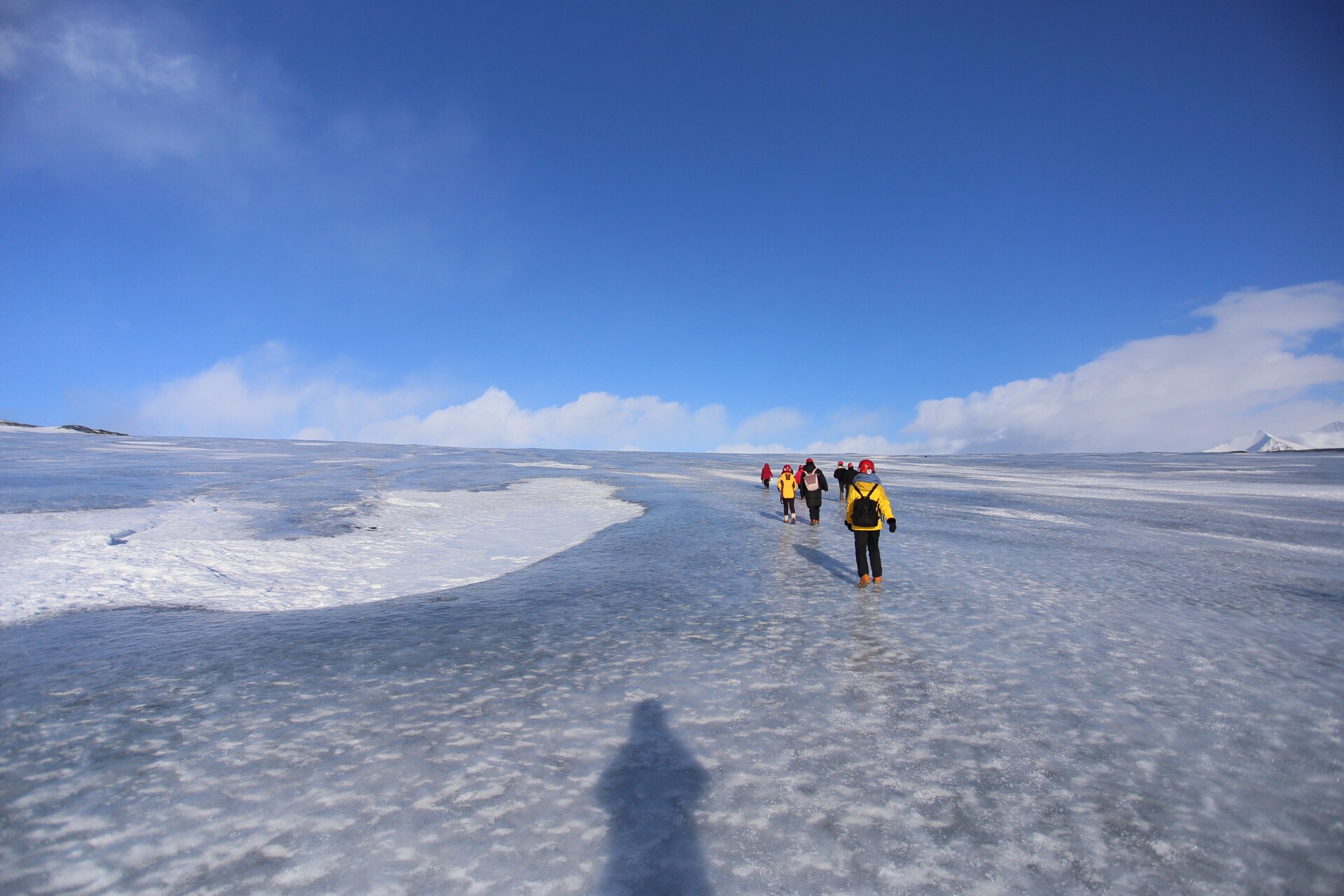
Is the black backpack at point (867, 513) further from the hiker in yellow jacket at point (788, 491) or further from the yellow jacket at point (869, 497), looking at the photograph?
the hiker in yellow jacket at point (788, 491)

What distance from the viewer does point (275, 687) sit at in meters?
5.73

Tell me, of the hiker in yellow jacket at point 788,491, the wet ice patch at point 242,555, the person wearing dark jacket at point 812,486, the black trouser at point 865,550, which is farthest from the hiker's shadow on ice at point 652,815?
the hiker in yellow jacket at point 788,491

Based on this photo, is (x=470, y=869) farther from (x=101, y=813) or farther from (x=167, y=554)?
(x=167, y=554)

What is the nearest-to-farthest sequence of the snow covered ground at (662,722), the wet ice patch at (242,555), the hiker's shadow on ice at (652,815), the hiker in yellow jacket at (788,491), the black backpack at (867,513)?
the hiker's shadow on ice at (652,815), the snow covered ground at (662,722), the wet ice patch at (242,555), the black backpack at (867,513), the hiker in yellow jacket at (788,491)

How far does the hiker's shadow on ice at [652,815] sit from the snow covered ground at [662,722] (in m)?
0.02

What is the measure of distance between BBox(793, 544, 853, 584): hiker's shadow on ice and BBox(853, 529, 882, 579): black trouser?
51cm

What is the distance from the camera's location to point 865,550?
1003 cm

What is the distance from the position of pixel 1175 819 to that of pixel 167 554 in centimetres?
1426

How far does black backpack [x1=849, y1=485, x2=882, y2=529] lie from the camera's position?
9.74m

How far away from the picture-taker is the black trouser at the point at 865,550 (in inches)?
387

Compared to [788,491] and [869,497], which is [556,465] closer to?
[788,491]

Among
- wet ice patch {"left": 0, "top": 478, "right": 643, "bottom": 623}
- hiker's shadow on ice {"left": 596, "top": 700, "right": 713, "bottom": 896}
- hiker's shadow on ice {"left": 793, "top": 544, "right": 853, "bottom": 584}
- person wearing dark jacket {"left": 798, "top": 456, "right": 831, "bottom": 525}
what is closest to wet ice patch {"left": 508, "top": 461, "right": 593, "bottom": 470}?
wet ice patch {"left": 0, "top": 478, "right": 643, "bottom": 623}

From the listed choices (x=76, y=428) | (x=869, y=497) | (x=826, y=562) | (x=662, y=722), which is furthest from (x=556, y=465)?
(x=76, y=428)

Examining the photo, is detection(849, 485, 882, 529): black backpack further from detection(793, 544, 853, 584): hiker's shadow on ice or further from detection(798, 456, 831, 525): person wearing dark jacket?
detection(798, 456, 831, 525): person wearing dark jacket
